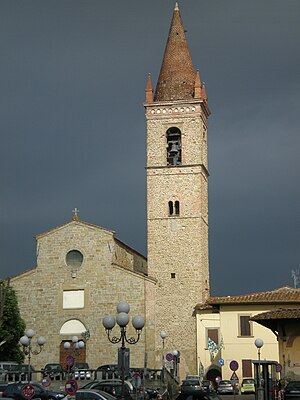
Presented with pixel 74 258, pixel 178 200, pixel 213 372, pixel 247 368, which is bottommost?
pixel 213 372

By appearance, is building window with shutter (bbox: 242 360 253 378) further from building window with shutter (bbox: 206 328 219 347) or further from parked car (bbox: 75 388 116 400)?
parked car (bbox: 75 388 116 400)

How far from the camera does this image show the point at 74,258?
165 ft

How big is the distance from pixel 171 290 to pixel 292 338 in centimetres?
2312

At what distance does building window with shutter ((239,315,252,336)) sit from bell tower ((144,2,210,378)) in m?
2.79

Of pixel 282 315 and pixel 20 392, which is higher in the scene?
pixel 282 315

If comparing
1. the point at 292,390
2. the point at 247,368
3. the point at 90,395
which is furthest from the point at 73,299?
the point at 292,390

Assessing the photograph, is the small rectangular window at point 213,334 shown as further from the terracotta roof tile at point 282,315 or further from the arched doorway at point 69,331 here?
the terracotta roof tile at point 282,315

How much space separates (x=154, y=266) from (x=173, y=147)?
25.6 feet

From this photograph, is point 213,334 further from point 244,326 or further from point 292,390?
point 292,390

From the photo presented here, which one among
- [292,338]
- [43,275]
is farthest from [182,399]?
[43,275]

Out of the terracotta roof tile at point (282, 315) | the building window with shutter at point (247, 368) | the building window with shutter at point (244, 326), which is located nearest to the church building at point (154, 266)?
Result: the building window with shutter at point (244, 326)

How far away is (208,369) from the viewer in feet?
156

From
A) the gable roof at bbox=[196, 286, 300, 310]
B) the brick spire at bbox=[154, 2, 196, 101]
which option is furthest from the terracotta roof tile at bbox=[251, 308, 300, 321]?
the brick spire at bbox=[154, 2, 196, 101]

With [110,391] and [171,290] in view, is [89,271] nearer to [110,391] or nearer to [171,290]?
[171,290]
